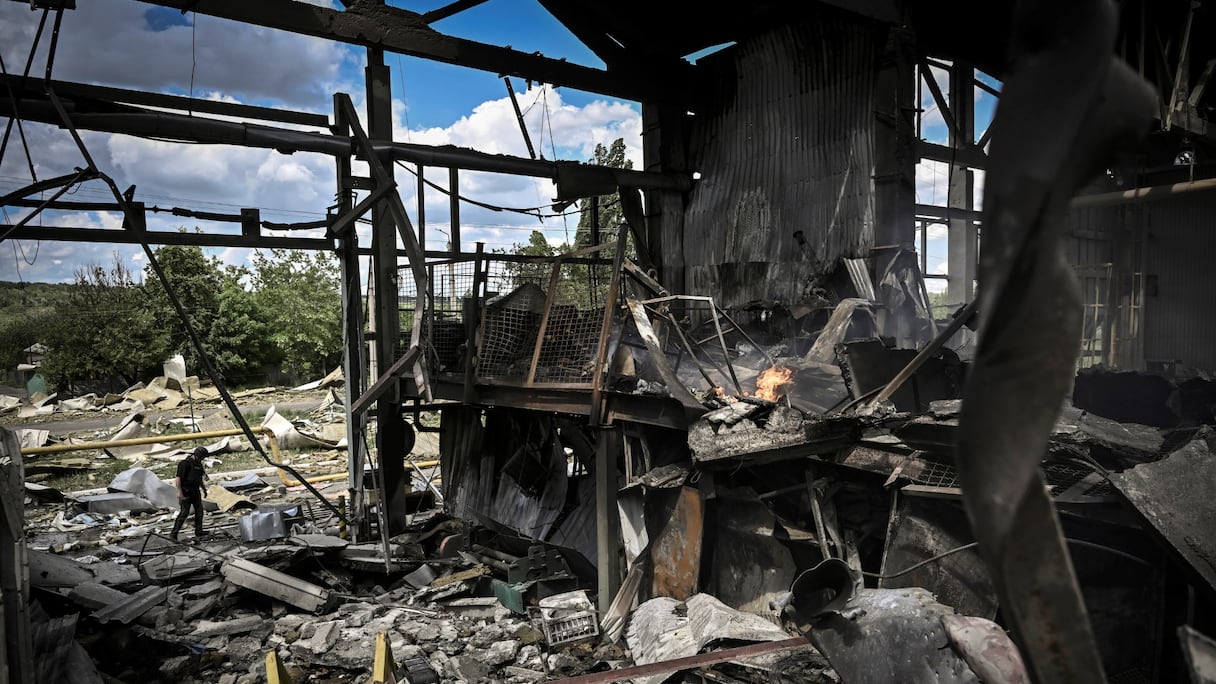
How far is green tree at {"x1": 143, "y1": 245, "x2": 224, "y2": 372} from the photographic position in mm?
31484

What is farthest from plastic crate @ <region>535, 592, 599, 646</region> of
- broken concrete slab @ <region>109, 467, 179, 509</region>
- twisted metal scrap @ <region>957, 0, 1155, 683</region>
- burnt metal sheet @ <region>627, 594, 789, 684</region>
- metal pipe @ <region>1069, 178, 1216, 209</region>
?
broken concrete slab @ <region>109, 467, 179, 509</region>

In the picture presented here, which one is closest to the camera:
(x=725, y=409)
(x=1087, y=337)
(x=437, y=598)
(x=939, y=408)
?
(x=939, y=408)

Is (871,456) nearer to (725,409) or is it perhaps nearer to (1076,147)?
(725,409)

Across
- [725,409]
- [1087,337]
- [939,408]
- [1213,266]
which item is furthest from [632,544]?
[1213,266]

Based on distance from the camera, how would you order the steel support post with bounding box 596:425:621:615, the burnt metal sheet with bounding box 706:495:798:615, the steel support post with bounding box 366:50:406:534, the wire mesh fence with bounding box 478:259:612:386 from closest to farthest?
the burnt metal sheet with bounding box 706:495:798:615
the steel support post with bounding box 596:425:621:615
the wire mesh fence with bounding box 478:259:612:386
the steel support post with bounding box 366:50:406:534

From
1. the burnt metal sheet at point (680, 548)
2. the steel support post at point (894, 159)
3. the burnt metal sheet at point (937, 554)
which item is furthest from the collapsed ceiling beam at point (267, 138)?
the burnt metal sheet at point (937, 554)

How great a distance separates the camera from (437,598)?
8.48m

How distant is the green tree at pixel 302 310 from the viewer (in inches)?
1316

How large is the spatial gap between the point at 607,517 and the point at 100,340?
32.5 metres

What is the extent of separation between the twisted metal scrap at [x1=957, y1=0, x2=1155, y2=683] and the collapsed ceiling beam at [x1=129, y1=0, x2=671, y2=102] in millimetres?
10314

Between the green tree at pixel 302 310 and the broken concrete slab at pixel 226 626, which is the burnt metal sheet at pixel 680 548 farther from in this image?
the green tree at pixel 302 310

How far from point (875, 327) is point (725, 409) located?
3.46 m

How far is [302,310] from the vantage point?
3353 centimetres

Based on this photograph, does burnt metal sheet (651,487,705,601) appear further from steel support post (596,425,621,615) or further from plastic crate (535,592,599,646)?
plastic crate (535,592,599,646)
